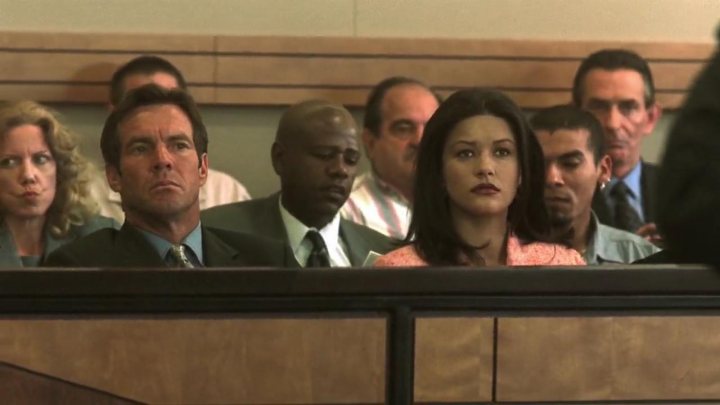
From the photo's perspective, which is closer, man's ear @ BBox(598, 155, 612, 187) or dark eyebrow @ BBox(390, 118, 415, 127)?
man's ear @ BBox(598, 155, 612, 187)

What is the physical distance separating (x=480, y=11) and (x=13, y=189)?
8.21 feet

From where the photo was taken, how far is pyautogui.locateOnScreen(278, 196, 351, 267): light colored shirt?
3.98 metres

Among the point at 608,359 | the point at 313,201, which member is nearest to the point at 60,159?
the point at 313,201

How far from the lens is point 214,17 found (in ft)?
18.7

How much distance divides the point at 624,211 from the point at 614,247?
0.70 meters

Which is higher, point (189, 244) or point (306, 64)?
point (306, 64)

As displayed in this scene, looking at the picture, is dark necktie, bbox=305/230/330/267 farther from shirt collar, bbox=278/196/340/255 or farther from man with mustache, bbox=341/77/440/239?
man with mustache, bbox=341/77/440/239

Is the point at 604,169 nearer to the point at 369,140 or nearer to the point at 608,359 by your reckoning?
the point at 369,140

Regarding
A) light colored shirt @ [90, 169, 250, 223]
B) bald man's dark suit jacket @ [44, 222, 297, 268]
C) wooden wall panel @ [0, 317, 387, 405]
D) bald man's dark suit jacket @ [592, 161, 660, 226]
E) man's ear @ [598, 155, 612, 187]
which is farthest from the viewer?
light colored shirt @ [90, 169, 250, 223]

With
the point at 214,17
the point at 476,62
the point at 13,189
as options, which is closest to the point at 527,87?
the point at 476,62

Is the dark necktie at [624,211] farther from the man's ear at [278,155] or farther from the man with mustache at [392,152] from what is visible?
the man's ear at [278,155]

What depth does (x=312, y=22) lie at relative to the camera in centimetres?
577

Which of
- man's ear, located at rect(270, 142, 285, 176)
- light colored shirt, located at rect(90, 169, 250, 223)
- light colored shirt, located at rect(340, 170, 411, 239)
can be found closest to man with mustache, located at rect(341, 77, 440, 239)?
light colored shirt, located at rect(340, 170, 411, 239)

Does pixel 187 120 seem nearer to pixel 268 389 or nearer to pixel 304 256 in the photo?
pixel 304 256
